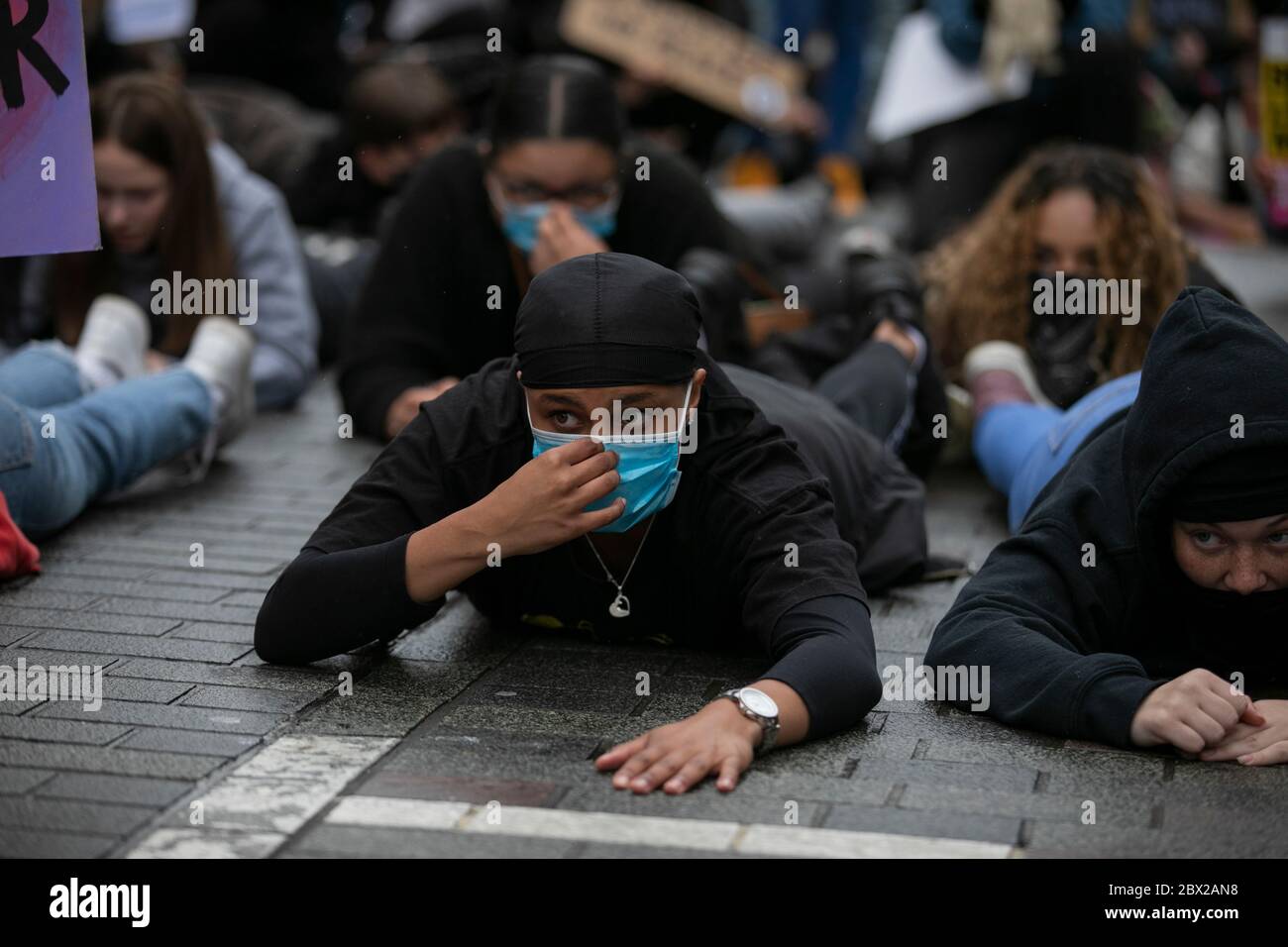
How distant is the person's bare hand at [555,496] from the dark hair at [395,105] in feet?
17.6

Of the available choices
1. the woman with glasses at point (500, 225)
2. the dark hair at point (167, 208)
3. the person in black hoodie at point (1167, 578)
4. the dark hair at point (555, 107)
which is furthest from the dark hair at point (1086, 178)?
the dark hair at point (167, 208)

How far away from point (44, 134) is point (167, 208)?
2.13m

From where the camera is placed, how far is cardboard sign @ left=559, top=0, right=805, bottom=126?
1077cm

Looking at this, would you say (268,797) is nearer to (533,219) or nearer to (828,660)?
(828,660)

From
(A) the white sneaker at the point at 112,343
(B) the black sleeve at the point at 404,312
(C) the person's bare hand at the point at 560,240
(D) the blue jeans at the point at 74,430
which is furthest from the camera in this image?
(B) the black sleeve at the point at 404,312

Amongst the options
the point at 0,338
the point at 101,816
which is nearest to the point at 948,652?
the point at 101,816

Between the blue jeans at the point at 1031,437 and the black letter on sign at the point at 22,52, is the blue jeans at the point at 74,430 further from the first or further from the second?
Answer: the blue jeans at the point at 1031,437

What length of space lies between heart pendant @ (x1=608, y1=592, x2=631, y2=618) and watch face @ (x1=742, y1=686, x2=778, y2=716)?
2.17ft

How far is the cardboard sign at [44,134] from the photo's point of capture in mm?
4289

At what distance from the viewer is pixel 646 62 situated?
10.8 meters

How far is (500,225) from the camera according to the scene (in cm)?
589
